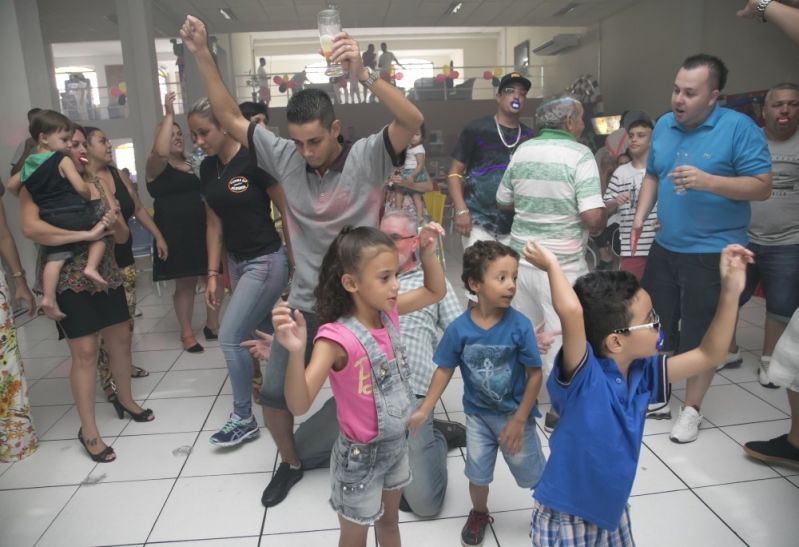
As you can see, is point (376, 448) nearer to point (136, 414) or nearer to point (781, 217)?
point (136, 414)

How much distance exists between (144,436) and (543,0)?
9.79 m

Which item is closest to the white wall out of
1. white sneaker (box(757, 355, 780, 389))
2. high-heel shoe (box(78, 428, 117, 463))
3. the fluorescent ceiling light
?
white sneaker (box(757, 355, 780, 389))

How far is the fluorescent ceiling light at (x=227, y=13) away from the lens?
32.7 feet

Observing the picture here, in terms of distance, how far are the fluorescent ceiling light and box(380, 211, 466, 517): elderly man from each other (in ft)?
30.5

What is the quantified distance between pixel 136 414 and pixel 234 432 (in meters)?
0.72

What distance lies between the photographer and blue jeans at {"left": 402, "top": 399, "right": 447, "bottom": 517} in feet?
7.30

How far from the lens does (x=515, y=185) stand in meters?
2.87

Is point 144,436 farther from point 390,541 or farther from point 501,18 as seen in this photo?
point 501,18

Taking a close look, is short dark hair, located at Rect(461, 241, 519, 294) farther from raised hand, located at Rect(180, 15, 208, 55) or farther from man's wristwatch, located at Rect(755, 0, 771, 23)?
man's wristwatch, located at Rect(755, 0, 771, 23)

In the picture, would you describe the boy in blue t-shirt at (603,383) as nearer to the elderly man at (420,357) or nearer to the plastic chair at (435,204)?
the elderly man at (420,357)

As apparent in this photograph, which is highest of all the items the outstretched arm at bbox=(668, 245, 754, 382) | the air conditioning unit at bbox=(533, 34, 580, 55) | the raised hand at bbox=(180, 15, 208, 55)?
the air conditioning unit at bbox=(533, 34, 580, 55)

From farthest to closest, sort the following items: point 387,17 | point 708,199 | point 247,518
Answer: point 387,17 → point 708,199 → point 247,518

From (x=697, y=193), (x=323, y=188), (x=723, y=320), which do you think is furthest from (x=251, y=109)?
(x=723, y=320)

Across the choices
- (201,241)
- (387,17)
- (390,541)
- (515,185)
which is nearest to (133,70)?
(201,241)
